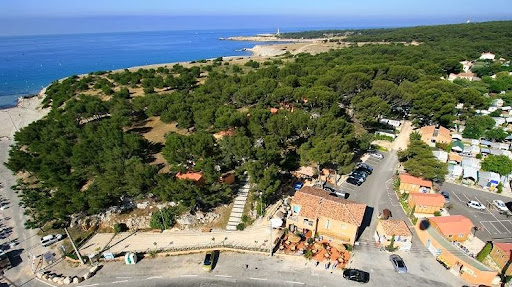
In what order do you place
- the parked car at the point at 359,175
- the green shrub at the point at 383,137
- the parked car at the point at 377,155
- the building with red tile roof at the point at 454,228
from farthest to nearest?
the green shrub at the point at 383,137 → the parked car at the point at 377,155 → the parked car at the point at 359,175 → the building with red tile roof at the point at 454,228

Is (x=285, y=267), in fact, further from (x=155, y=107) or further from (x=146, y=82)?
(x=146, y=82)

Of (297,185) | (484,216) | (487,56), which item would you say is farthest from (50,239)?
(487,56)

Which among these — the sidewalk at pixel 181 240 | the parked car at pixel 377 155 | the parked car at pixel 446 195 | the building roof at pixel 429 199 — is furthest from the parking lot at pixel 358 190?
the sidewalk at pixel 181 240

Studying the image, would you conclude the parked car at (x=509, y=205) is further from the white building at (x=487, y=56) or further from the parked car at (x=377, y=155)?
the white building at (x=487, y=56)

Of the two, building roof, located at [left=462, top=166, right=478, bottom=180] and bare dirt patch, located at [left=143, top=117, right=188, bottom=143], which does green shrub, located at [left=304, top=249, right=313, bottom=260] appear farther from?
bare dirt patch, located at [left=143, top=117, right=188, bottom=143]

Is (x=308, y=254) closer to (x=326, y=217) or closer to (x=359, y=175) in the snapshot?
(x=326, y=217)

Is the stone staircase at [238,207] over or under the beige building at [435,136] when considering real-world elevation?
under
